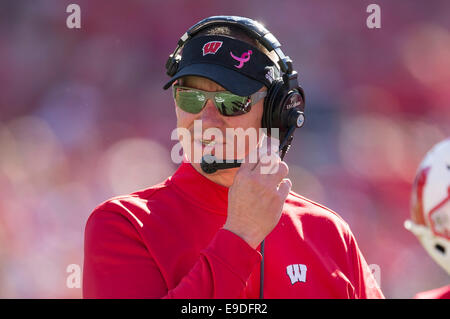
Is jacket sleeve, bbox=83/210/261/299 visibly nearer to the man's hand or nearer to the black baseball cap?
the man's hand

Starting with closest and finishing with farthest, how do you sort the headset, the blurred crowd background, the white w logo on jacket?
the white w logo on jacket
the headset
the blurred crowd background

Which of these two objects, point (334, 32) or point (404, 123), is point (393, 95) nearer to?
point (404, 123)

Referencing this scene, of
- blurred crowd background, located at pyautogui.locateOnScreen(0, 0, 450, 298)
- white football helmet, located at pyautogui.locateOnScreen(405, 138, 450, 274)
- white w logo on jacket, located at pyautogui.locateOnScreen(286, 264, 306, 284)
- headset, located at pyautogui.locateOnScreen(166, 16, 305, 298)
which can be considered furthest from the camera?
blurred crowd background, located at pyautogui.locateOnScreen(0, 0, 450, 298)

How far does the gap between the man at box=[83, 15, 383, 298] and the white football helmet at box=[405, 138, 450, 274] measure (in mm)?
342

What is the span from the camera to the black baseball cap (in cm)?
194

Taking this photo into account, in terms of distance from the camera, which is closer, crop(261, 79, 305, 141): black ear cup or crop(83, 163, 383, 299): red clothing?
crop(83, 163, 383, 299): red clothing

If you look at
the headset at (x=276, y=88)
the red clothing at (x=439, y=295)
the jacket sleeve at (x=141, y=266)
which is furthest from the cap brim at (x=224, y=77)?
the red clothing at (x=439, y=295)

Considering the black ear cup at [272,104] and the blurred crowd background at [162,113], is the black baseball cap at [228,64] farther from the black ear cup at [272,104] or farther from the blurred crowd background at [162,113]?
the blurred crowd background at [162,113]

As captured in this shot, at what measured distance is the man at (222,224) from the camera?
1717 mm

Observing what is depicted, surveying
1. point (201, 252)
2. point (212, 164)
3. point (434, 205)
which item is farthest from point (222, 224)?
point (434, 205)

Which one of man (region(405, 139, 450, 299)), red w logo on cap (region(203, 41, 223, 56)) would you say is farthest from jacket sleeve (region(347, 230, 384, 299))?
red w logo on cap (region(203, 41, 223, 56))

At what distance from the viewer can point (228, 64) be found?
1.96 meters

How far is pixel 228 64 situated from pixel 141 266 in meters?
0.67

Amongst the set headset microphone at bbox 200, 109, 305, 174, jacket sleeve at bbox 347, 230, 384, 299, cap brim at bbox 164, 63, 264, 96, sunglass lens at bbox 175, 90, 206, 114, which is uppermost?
cap brim at bbox 164, 63, 264, 96
